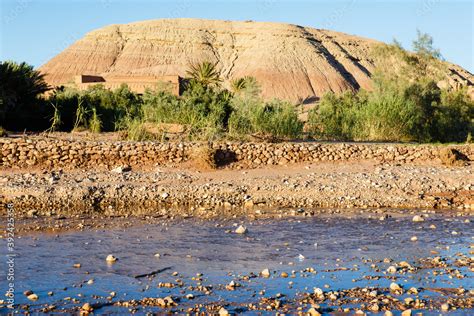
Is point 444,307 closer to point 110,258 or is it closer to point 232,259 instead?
point 232,259

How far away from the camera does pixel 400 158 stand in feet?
57.4

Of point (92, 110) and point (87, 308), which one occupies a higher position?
point (92, 110)

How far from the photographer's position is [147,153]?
16.2m

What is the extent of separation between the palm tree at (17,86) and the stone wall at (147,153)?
6137mm

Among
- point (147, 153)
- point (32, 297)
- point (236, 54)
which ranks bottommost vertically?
point (32, 297)

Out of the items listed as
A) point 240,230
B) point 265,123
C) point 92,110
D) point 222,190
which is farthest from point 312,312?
point 92,110

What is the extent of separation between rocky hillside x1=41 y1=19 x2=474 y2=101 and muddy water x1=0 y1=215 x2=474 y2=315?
219 ft

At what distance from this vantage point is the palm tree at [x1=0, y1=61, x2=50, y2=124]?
21.9 metres

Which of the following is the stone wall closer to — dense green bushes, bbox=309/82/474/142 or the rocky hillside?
dense green bushes, bbox=309/82/474/142

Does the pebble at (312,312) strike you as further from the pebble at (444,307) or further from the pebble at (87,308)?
the pebble at (87,308)

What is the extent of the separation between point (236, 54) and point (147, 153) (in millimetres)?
85991

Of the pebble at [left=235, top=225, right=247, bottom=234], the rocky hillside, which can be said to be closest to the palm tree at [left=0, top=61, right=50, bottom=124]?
the pebble at [left=235, top=225, right=247, bottom=234]

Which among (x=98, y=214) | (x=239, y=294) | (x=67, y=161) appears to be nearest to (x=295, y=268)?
(x=239, y=294)

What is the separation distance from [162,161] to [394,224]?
272 inches
